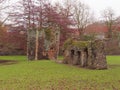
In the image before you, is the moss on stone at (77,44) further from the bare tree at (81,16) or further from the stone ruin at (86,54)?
the bare tree at (81,16)

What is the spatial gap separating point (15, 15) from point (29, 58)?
666 centimetres

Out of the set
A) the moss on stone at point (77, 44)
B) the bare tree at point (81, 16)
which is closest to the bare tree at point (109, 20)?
the bare tree at point (81, 16)

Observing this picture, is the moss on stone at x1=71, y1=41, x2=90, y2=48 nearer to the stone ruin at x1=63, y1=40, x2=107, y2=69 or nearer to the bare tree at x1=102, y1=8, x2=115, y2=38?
the stone ruin at x1=63, y1=40, x2=107, y2=69

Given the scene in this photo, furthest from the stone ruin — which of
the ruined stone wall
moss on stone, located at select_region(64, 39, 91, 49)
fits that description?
the ruined stone wall

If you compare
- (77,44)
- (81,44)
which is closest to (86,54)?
(81,44)

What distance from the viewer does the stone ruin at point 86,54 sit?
62.7 feet

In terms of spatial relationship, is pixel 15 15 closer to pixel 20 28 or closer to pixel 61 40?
pixel 20 28

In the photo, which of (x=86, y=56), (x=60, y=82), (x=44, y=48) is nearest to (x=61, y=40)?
(x=44, y=48)

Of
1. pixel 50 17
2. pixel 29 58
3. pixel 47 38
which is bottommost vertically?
pixel 29 58

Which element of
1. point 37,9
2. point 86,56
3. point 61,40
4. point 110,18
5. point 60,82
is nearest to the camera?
point 60,82

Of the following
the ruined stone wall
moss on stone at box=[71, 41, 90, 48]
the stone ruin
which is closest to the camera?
the stone ruin

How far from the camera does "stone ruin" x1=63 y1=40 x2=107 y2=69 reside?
19.1 metres

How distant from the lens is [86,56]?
2062 cm

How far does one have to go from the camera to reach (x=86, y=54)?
811 inches
